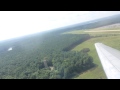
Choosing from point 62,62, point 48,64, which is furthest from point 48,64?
point 62,62

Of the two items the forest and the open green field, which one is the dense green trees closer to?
the forest

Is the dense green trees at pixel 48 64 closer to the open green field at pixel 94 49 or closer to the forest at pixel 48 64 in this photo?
the forest at pixel 48 64

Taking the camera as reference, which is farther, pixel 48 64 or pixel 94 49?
pixel 94 49

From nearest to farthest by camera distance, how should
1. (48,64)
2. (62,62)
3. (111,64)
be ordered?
(111,64)
(62,62)
(48,64)

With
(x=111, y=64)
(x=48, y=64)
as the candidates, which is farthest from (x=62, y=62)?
(x=111, y=64)

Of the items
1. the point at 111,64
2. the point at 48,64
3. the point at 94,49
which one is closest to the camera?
the point at 111,64

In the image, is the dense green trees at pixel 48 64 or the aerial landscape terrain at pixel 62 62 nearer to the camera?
the aerial landscape terrain at pixel 62 62

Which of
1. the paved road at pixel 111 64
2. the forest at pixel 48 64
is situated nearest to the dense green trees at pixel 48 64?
the forest at pixel 48 64

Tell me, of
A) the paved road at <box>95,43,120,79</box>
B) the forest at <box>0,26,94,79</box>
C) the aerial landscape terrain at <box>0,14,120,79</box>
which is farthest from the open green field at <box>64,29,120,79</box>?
the paved road at <box>95,43,120,79</box>

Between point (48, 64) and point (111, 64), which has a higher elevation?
point (48, 64)

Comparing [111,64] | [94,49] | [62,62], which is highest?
[94,49]

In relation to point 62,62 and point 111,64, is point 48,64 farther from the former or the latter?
point 111,64
